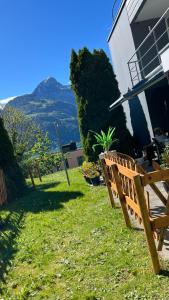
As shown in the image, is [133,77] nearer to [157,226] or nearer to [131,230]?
[131,230]

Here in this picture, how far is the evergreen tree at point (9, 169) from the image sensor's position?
16.6m

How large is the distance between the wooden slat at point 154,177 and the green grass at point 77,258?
4.19 feet

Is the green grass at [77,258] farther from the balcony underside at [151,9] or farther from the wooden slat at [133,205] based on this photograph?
the balcony underside at [151,9]

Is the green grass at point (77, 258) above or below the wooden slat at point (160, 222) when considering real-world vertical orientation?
below

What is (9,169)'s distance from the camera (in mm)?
16875

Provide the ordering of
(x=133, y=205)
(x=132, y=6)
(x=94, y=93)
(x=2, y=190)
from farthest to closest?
→ 1. (x=94, y=93)
2. (x=2, y=190)
3. (x=132, y=6)
4. (x=133, y=205)

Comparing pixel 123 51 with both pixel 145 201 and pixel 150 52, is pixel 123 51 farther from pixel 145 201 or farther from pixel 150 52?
pixel 145 201

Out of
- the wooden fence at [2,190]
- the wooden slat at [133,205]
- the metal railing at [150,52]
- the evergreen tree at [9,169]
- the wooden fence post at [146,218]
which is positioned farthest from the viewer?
the evergreen tree at [9,169]

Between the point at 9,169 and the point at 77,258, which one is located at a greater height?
the point at 9,169

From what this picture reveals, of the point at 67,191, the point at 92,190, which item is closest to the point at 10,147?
the point at 67,191

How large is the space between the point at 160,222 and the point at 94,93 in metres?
13.5

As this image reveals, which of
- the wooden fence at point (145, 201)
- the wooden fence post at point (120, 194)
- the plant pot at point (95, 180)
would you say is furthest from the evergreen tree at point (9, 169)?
the wooden fence at point (145, 201)

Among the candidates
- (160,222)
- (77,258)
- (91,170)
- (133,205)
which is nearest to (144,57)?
(91,170)

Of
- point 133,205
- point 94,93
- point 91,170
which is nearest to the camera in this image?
point 133,205
